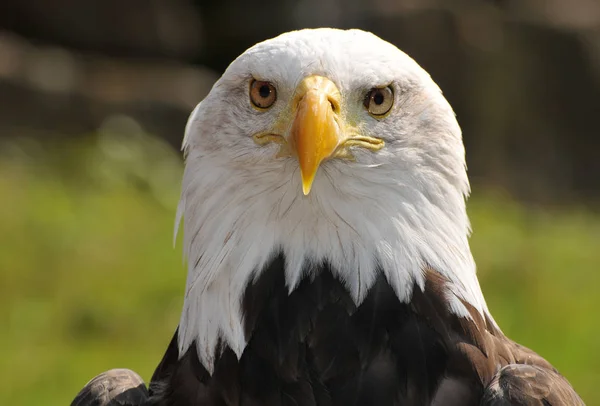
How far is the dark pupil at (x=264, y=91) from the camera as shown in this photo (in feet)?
12.8

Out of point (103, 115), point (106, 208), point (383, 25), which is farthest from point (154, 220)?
point (383, 25)

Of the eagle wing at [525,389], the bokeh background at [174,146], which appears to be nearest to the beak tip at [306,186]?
the eagle wing at [525,389]

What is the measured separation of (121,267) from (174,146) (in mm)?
2878

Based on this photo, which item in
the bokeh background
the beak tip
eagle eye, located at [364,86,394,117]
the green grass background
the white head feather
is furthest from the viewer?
the bokeh background

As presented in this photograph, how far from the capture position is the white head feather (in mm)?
3812

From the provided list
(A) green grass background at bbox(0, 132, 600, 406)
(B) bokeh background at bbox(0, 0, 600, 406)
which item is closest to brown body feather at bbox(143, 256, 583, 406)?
(A) green grass background at bbox(0, 132, 600, 406)

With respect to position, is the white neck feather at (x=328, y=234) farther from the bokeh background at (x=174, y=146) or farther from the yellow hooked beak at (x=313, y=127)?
the bokeh background at (x=174, y=146)

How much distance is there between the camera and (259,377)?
377 centimetres

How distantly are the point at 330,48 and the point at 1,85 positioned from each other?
28.9ft

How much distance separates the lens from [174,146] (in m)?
12.2

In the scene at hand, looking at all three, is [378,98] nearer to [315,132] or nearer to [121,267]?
[315,132]

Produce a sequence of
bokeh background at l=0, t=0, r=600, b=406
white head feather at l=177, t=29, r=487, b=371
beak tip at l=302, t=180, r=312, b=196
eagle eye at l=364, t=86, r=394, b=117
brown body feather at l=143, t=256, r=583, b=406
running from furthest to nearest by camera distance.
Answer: bokeh background at l=0, t=0, r=600, b=406, eagle eye at l=364, t=86, r=394, b=117, white head feather at l=177, t=29, r=487, b=371, brown body feather at l=143, t=256, r=583, b=406, beak tip at l=302, t=180, r=312, b=196

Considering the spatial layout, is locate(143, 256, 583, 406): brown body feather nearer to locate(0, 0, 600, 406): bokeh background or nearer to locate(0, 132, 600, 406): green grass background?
locate(0, 132, 600, 406): green grass background

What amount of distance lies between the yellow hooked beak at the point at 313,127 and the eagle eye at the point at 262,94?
155 millimetres
